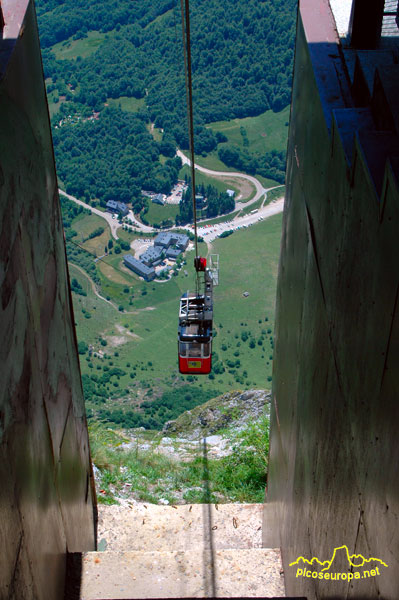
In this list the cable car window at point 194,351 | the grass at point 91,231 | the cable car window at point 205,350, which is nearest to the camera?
the cable car window at point 205,350

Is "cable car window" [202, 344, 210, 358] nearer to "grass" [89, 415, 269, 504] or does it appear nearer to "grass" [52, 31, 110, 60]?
"grass" [89, 415, 269, 504]

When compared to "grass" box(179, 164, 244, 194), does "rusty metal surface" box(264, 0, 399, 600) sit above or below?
above

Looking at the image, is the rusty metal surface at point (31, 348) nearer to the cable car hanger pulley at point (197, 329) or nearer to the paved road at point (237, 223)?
the cable car hanger pulley at point (197, 329)

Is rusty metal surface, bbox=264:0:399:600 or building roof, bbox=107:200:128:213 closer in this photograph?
rusty metal surface, bbox=264:0:399:600

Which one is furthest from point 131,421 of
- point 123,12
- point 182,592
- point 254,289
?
point 123,12

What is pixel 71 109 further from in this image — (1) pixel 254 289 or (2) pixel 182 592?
(2) pixel 182 592

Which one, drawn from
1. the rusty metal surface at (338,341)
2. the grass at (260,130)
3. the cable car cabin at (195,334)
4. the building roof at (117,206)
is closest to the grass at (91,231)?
the building roof at (117,206)

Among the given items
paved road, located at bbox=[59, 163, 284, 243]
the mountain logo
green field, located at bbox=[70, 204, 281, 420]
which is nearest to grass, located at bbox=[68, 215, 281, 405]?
green field, located at bbox=[70, 204, 281, 420]
